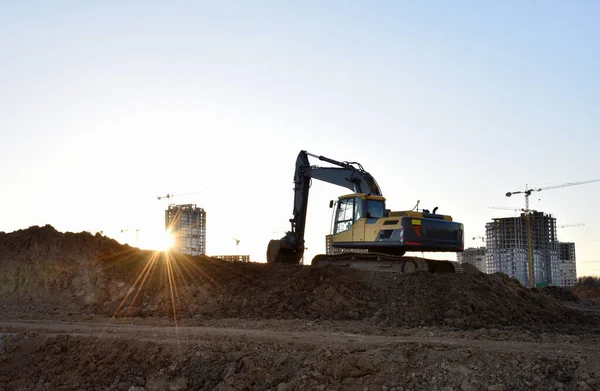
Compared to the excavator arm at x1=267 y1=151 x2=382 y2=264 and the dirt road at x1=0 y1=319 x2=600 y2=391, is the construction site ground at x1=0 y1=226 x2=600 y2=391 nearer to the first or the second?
the dirt road at x1=0 y1=319 x2=600 y2=391

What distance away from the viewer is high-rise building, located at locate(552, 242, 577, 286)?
86750 mm

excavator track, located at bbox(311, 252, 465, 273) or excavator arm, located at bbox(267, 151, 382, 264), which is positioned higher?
excavator arm, located at bbox(267, 151, 382, 264)

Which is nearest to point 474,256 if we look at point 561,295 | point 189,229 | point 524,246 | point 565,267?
point 565,267

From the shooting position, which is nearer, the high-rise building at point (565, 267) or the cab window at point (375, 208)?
the cab window at point (375, 208)

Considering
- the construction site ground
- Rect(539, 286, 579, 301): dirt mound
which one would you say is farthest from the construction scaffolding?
the construction site ground

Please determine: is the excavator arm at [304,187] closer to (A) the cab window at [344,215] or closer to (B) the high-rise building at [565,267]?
(A) the cab window at [344,215]

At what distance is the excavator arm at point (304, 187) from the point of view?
78.1 feet

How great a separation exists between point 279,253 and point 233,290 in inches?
151

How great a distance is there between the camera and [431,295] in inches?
727

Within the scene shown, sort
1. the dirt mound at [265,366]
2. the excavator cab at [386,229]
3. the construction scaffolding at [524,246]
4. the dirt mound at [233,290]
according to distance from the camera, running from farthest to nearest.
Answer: the construction scaffolding at [524,246]
the excavator cab at [386,229]
the dirt mound at [233,290]
the dirt mound at [265,366]

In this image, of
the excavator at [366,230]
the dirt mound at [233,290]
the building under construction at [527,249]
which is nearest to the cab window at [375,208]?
the excavator at [366,230]

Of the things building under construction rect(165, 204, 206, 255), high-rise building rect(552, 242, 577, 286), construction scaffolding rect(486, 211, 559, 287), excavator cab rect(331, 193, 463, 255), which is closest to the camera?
excavator cab rect(331, 193, 463, 255)

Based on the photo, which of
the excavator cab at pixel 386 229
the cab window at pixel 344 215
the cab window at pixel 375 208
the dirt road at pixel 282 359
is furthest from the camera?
the cab window at pixel 344 215

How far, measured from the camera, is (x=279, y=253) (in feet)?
78.2
